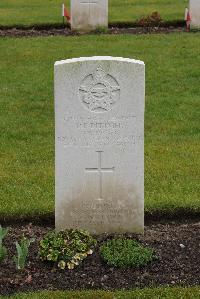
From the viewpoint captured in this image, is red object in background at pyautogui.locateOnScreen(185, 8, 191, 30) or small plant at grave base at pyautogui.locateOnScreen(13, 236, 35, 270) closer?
small plant at grave base at pyautogui.locateOnScreen(13, 236, 35, 270)

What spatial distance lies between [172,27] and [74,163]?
11.7 metres

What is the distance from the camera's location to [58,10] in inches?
810

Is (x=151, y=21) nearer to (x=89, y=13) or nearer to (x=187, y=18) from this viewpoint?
(x=187, y=18)

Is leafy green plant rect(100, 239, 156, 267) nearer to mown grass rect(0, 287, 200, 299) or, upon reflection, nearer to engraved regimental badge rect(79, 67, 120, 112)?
mown grass rect(0, 287, 200, 299)

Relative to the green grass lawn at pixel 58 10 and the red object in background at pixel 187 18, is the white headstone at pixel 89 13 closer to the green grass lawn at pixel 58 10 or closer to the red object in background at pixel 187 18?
the green grass lawn at pixel 58 10

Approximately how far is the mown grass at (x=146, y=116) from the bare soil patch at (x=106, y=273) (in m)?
0.87

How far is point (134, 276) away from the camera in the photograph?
6.52m

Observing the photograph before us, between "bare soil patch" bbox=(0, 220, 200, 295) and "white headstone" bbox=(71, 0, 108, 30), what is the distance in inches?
435

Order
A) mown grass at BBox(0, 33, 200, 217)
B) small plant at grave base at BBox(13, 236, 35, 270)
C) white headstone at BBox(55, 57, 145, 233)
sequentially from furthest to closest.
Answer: mown grass at BBox(0, 33, 200, 217) → white headstone at BBox(55, 57, 145, 233) → small plant at grave base at BBox(13, 236, 35, 270)

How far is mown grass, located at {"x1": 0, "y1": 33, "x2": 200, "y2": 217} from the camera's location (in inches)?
325

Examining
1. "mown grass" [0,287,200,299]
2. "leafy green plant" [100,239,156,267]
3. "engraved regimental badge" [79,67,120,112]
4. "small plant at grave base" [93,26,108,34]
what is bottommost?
"mown grass" [0,287,200,299]

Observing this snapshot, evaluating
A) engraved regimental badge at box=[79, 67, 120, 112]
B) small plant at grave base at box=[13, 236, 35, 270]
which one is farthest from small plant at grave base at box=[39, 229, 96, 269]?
engraved regimental badge at box=[79, 67, 120, 112]

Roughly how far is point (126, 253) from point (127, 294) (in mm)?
561

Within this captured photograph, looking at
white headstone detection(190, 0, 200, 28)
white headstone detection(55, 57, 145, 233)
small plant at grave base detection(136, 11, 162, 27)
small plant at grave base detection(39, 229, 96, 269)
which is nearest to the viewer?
small plant at grave base detection(39, 229, 96, 269)
